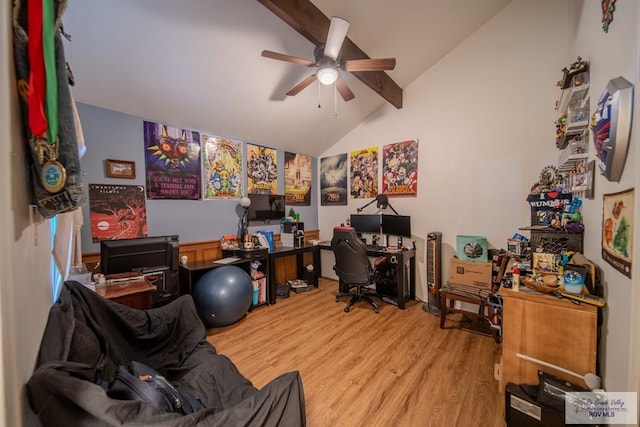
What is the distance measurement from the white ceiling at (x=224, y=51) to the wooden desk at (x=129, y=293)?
174 cm

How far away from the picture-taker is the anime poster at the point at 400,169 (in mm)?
3230

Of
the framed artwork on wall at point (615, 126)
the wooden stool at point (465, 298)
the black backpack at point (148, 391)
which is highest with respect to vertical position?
the framed artwork on wall at point (615, 126)

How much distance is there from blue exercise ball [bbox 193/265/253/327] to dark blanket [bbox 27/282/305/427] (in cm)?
66

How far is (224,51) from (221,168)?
141cm

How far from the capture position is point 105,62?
1865 mm

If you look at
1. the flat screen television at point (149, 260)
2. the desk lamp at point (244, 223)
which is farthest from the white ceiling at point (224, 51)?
the flat screen television at point (149, 260)

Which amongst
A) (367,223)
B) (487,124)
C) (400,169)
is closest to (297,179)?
(367,223)

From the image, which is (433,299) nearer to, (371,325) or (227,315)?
(371,325)

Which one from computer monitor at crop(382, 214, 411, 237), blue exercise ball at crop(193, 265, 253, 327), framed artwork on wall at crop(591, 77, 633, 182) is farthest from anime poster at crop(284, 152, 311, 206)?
framed artwork on wall at crop(591, 77, 633, 182)

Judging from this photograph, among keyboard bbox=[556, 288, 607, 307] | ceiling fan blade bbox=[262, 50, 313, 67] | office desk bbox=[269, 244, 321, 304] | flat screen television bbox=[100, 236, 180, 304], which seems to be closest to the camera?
keyboard bbox=[556, 288, 607, 307]

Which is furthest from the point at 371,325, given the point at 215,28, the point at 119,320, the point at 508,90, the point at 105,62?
the point at 105,62

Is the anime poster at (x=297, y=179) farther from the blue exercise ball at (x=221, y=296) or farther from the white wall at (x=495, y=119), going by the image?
the blue exercise ball at (x=221, y=296)

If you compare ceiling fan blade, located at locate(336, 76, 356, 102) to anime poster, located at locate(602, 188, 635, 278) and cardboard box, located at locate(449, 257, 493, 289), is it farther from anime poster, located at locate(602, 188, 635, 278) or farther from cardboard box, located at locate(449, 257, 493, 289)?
cardboard box, located at locate(449, 257, 493, 289)

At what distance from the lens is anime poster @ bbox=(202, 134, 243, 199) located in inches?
117
